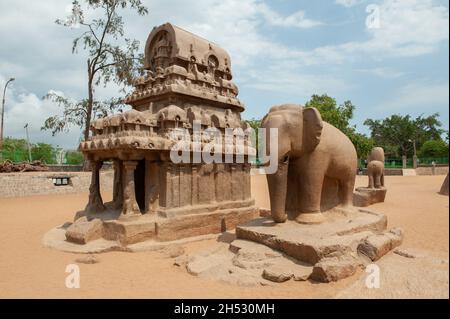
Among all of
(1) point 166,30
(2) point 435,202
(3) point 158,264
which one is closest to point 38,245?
(3) point 158,264

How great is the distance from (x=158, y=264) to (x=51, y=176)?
567 inches

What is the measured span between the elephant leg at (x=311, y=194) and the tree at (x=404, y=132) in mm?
47887

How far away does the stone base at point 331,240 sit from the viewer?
4484 millimetres

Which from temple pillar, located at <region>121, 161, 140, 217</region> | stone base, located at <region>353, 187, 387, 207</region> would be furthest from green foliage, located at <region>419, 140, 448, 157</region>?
temple pillar, located at <region>121, 161, 140, 217</region>

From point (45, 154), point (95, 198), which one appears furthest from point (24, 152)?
point (95, 198)

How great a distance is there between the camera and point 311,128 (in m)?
5.80

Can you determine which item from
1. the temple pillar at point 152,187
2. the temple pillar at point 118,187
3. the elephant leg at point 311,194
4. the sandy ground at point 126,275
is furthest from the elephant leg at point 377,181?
the temple pillar at point 118,187

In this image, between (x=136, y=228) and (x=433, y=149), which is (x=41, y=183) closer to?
(x=136, y=228)

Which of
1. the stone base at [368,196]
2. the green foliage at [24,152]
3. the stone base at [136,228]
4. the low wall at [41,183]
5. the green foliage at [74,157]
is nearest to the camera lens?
the stone base at [136,228]

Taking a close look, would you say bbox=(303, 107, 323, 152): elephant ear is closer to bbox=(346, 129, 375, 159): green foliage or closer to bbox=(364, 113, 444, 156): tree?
bbox=(346, 129, 375, 159): green foliage

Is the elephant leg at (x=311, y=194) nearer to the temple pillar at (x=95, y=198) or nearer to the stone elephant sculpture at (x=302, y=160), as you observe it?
the stone elephant sculpture at (x=302, y=160)

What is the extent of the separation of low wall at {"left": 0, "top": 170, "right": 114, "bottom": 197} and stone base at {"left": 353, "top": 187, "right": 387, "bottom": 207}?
13.7 metres

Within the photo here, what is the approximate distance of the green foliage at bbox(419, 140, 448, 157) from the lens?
41188 millimetres
